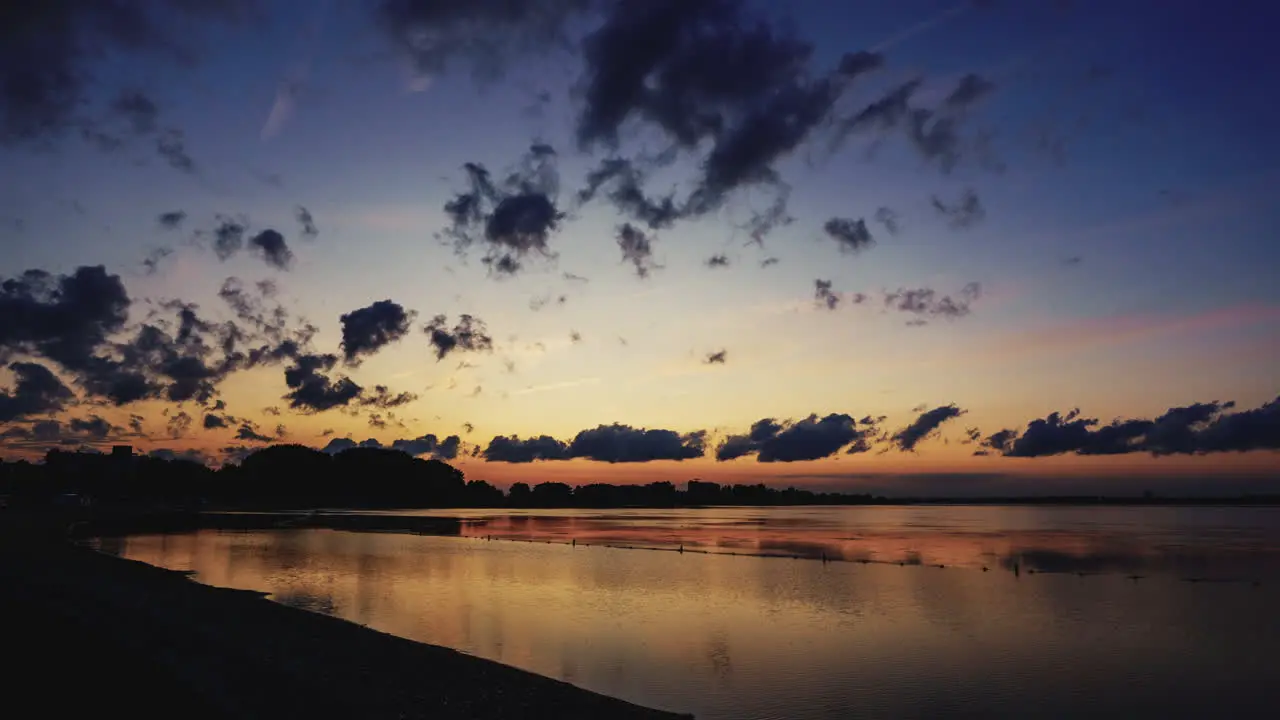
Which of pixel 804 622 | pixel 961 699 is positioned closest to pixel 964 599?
pixel 804 622

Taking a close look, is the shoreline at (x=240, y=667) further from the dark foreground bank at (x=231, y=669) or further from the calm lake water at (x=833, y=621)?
the calm lake water at (x=833, y=621)

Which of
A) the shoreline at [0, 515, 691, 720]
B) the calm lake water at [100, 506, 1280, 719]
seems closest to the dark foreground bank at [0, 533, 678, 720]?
the shoreline at [0, 515, 691, 720]

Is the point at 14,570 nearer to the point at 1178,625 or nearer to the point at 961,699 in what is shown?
the point at 961,699

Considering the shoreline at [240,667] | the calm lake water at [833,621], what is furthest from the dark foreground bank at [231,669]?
the calm lake water at [833,621]

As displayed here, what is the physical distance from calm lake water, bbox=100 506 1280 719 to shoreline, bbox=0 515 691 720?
4095mm

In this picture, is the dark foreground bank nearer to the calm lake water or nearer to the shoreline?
the shoreline

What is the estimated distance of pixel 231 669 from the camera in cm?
2378

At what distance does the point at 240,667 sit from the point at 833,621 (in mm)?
29231

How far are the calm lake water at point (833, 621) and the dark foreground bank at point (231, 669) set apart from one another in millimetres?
4127

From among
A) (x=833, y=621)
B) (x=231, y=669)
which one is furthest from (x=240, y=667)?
(x=833, y=621)

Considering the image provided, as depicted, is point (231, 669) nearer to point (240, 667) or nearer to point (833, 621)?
point (240, 667)

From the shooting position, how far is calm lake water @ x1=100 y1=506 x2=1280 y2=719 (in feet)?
91.0

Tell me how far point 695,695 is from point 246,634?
17.5m

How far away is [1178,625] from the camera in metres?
42.6
